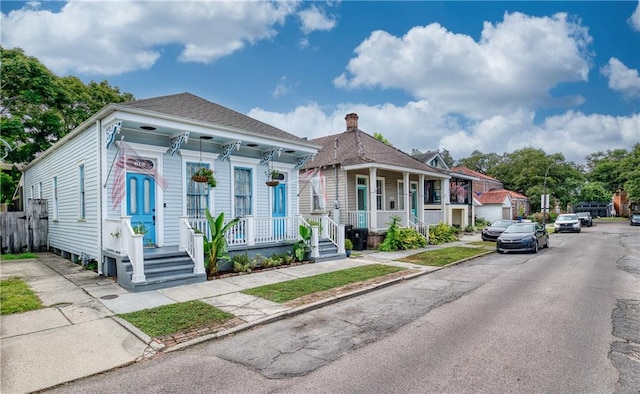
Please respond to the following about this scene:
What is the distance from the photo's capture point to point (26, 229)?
15.2 metres

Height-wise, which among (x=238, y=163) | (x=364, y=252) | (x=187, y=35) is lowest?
(x=364, y=252)

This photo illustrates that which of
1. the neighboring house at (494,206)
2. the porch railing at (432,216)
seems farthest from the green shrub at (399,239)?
the neighboring house at (494,206)

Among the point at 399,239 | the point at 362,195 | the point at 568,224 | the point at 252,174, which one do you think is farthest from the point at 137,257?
the point at 568,224

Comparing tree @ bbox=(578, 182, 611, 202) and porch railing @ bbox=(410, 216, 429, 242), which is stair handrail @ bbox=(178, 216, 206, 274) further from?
tree @ bbox=(578, 182, 611, 202)

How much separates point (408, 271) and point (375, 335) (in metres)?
6.01

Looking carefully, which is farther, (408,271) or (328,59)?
(328,59)

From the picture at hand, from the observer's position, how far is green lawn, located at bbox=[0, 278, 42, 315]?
6.54 meters

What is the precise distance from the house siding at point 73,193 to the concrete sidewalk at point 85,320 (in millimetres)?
1291

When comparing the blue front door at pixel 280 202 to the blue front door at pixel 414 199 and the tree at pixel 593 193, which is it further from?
the tree at pixel 593 193

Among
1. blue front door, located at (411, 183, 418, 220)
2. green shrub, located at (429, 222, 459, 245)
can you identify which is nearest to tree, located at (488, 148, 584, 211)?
blue front door, located at (411, 183, 418, 220)

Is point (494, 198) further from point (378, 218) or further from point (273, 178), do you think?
point (273, 178)

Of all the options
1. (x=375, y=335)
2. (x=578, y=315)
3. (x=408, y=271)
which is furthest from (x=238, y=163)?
(x=578, y=315)

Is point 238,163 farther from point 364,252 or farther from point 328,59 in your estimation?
point 328,59

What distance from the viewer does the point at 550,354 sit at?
4.66m
